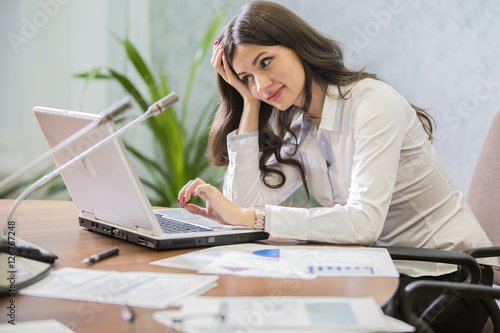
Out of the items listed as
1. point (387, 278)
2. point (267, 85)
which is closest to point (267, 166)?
point (267, 85)

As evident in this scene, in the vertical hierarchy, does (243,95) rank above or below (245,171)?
above

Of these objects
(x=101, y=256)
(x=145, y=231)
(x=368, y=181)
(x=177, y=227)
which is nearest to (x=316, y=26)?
(x=368, y=181)

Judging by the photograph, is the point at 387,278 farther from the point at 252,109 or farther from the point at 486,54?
the point at 486,54

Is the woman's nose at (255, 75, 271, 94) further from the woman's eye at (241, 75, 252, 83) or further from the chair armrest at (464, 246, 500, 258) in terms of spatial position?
the chair armrest at (464, 246, 500, 258)

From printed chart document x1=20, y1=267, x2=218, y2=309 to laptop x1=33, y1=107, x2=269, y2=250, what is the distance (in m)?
0.19

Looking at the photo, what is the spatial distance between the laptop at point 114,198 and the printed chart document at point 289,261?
0.06m

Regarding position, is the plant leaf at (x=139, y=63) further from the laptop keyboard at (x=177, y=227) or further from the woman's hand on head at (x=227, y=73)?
the laptop keyboard at (x=177, y=227)

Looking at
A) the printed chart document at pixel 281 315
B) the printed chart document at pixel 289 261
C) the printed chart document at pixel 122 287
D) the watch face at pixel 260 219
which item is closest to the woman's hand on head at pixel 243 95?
the watch face at pixel 260 219

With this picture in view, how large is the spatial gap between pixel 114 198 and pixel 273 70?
578 mm

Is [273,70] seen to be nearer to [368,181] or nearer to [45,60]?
[368,181]

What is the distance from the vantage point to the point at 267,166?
172 cm

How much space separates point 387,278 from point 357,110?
576 millimetres

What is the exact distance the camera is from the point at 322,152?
1.56m

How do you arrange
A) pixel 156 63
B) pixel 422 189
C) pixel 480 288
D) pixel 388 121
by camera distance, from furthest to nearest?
pixel 156 63, pixel 422 189, pixel 388 121, pixel 480 288
